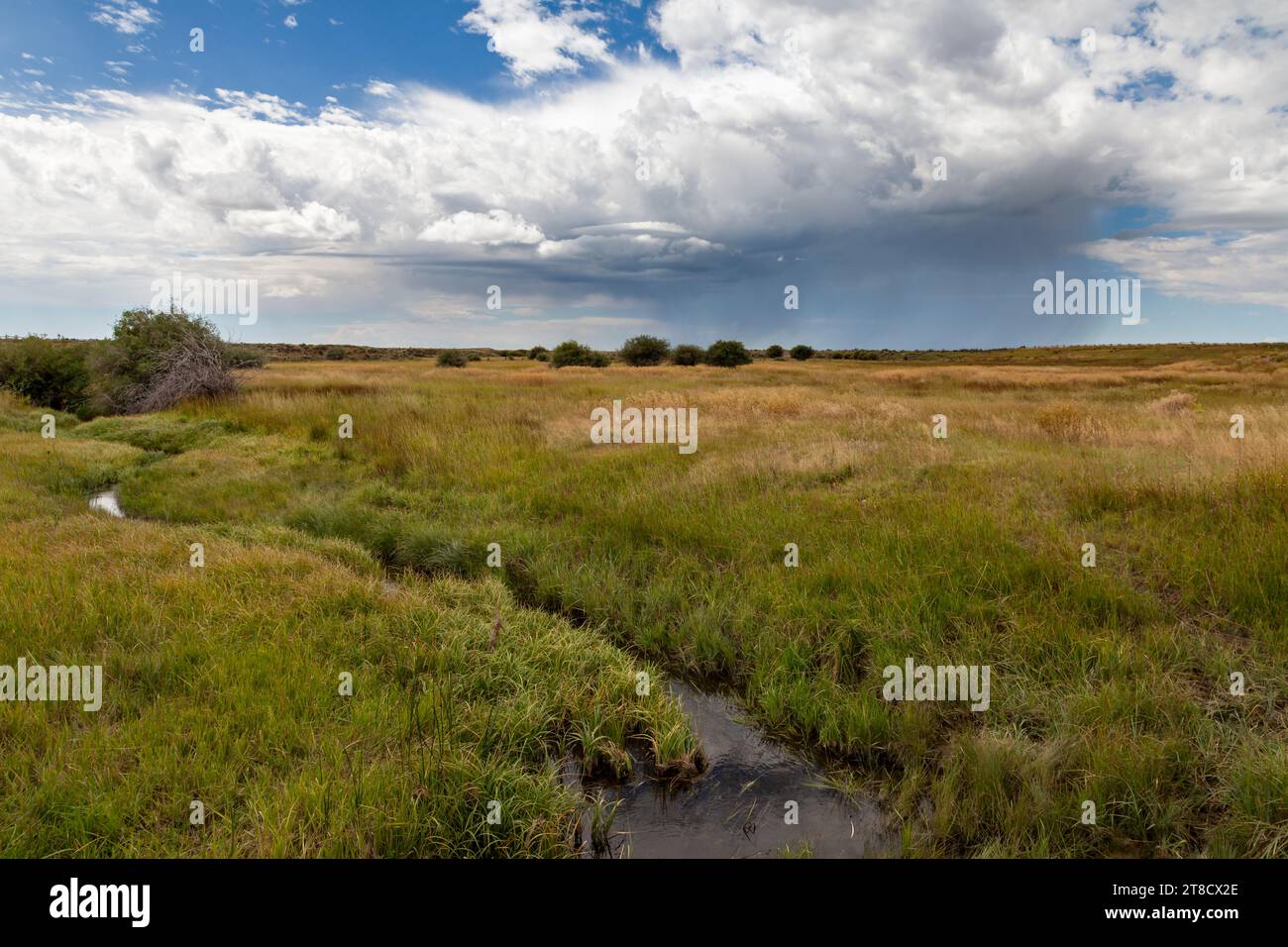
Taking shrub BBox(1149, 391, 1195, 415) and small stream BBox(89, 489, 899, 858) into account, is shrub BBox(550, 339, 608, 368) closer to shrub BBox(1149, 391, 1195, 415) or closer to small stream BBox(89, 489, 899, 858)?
shrub BBox(1149, 391, 1195, 415)

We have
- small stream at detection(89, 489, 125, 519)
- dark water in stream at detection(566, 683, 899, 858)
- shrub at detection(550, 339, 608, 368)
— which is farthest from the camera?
shrub at detection(550, 339, 608, 368)

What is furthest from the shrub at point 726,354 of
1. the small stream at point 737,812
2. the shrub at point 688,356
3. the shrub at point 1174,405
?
the small stream at point 737,812

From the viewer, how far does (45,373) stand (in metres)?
28.1

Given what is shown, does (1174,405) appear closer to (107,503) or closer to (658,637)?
(658,637)

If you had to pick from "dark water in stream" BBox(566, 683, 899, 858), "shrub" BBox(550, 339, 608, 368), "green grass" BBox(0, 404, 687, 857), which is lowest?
"dark water in stream" BBox(566, 683, 899, 858)

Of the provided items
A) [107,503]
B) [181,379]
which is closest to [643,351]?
[181,379]

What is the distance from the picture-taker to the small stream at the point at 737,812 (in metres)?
4.04

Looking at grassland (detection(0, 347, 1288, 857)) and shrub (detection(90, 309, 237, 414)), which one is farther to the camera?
shrub (detection(90, 309, 237, 414))

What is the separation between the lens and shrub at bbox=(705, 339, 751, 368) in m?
67.1

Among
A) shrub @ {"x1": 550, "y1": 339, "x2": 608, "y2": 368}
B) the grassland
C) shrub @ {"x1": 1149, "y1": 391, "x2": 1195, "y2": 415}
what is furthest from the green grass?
shrub @ {"x1": 550, "y1": 339, "x2": 608, "y2": 368}

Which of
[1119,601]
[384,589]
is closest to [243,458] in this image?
[384,589]

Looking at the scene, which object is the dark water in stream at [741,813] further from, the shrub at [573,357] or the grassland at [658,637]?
the shrub at [573,357]

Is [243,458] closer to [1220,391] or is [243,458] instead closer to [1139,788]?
[1139,788]

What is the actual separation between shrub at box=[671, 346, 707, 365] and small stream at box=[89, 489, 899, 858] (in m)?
65.3
